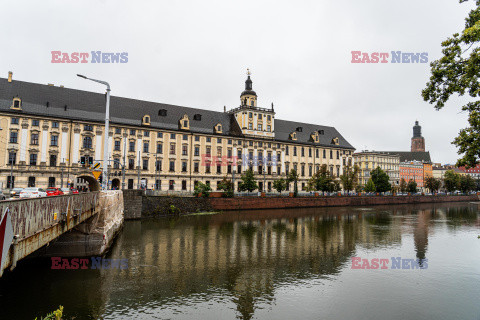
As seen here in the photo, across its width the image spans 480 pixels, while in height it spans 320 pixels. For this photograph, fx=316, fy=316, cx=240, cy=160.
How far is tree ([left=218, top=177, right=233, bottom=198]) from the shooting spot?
6381cm

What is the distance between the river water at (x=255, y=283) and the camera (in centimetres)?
1471

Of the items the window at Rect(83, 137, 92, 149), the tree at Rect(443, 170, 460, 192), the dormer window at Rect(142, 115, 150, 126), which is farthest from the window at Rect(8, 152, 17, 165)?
the tree at Rect(443, 170, 460, 192)

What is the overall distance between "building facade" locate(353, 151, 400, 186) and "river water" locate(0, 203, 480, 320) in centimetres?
9928

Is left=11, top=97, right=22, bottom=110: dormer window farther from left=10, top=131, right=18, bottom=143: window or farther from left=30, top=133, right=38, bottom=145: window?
left=30, top=133, right=38, bottom=145: window

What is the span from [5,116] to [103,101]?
16.8m

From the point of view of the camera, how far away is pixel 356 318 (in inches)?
558

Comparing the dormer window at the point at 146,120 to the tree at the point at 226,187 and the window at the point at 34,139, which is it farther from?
the tree at the point at 226,187

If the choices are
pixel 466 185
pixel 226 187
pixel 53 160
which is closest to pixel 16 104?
pixel 53 160

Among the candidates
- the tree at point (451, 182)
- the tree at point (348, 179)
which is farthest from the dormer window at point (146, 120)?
the tree at point (451, 182)

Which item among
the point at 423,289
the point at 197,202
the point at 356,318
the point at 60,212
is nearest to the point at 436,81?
the point at 356,318

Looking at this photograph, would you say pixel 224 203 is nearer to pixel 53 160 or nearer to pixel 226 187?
pixel 226 187

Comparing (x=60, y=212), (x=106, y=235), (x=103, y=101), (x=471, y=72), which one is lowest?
(x=106, y=235)

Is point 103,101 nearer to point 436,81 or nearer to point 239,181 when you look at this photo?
point 239,181

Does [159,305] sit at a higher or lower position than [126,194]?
lower
